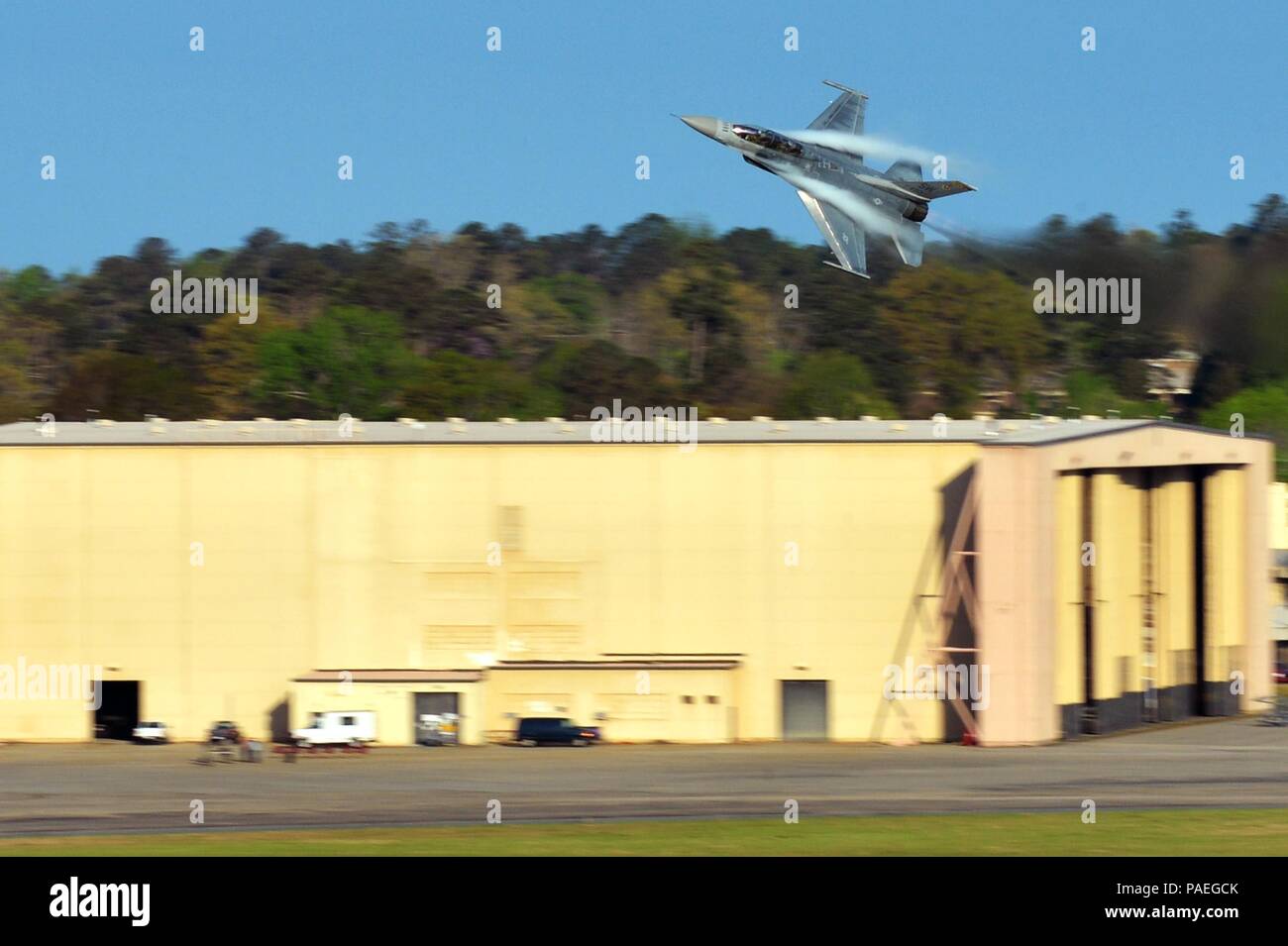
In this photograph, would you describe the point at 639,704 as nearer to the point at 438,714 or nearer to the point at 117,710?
the point at 438,714

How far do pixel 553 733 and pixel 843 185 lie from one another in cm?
2869

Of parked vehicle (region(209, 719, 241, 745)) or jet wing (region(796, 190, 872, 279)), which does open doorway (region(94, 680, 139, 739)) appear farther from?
jet wing (region(796, 190, 872, 279))

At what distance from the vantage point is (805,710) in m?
70.6

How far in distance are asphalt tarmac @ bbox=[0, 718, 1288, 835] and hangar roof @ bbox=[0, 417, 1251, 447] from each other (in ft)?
41.4

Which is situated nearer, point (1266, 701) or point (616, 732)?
point (616, 732)

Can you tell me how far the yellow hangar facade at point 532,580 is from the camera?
230 feet

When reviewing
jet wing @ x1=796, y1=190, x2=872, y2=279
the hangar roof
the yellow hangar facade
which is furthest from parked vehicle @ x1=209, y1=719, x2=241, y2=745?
jet wing @ x1=796, y1=190, x2=872, y2=279

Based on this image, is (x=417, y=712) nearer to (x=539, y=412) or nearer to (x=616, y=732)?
(x=616, y=732)

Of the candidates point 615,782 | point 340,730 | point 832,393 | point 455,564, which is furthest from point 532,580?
point 832,393

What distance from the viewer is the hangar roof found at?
71500mm

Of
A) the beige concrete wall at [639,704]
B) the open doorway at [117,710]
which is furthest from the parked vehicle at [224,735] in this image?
the beige concrete wall at [639,704]

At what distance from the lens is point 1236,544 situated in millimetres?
80062
